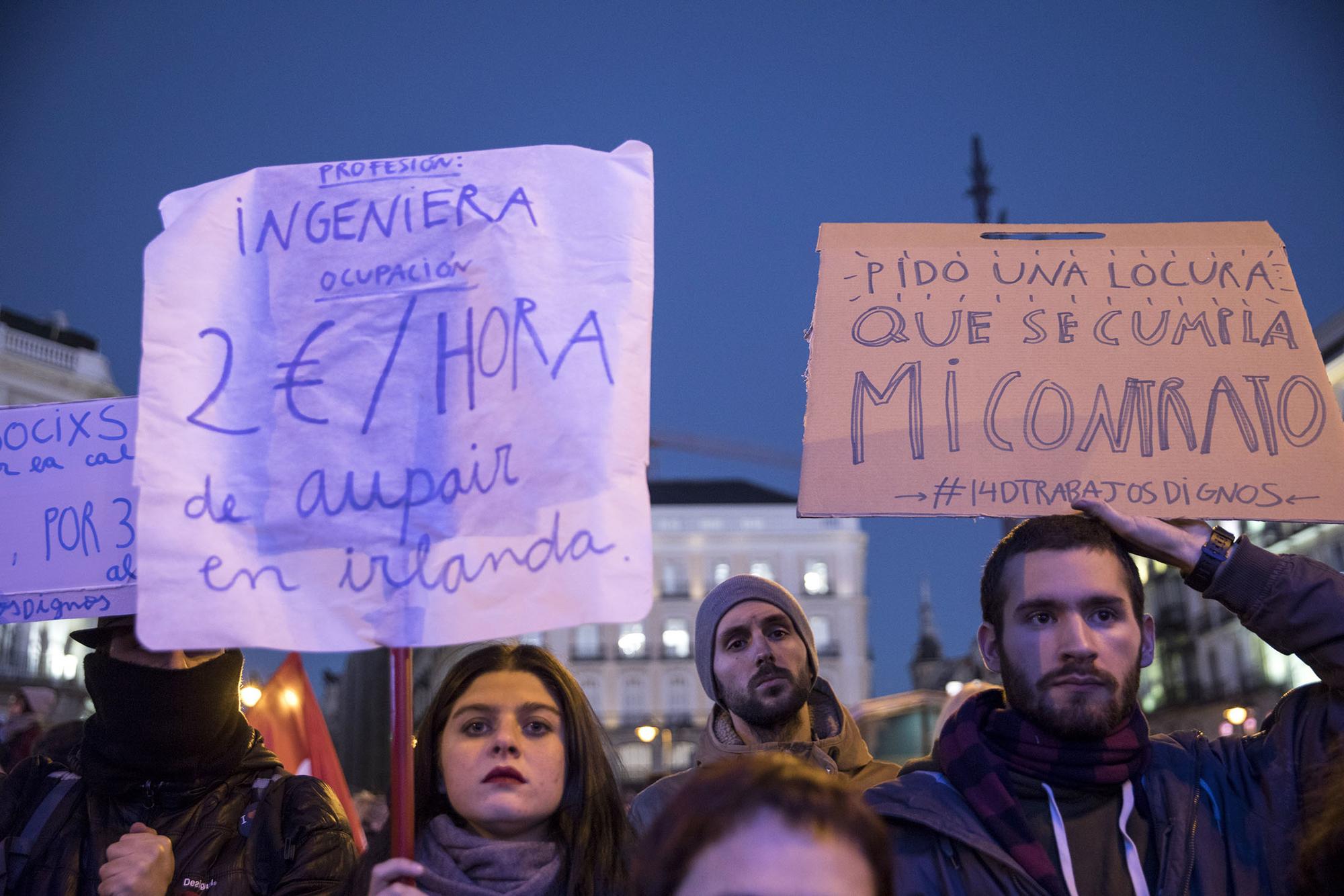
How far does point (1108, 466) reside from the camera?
2.92 meters

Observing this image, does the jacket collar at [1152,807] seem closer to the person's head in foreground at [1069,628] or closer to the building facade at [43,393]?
the person's head in foreground at [1069,628]

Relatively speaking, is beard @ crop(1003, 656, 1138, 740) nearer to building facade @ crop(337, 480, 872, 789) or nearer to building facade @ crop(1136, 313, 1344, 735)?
building facade @ crop(1136, 313, 1344, 735)

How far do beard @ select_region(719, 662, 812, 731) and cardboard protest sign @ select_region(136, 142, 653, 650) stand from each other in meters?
1.37

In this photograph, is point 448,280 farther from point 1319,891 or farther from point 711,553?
point 711,553

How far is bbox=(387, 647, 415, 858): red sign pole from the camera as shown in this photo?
7.39 ft

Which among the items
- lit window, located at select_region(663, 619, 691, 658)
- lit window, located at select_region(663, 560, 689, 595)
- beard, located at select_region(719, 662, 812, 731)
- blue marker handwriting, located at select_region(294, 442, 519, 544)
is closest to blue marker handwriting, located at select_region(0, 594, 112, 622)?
blue marker handwriting, located at select_region(294, 442, 519, 544)

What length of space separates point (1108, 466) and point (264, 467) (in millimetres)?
1943

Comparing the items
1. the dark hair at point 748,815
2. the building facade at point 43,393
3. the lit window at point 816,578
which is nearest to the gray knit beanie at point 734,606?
the dark hair at point 748,815

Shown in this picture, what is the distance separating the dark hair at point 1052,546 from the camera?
2.63 metres

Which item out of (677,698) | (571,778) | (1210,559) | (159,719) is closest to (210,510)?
(159,719)

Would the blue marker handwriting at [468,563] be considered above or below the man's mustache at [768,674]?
above

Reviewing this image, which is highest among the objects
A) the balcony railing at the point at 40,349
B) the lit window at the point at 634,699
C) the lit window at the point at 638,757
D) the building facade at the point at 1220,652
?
the balcony railing at the point at 40,349

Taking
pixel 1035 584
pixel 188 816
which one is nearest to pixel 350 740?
pixel 188 816

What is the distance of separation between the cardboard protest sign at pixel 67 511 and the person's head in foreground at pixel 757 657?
5.69 feet
